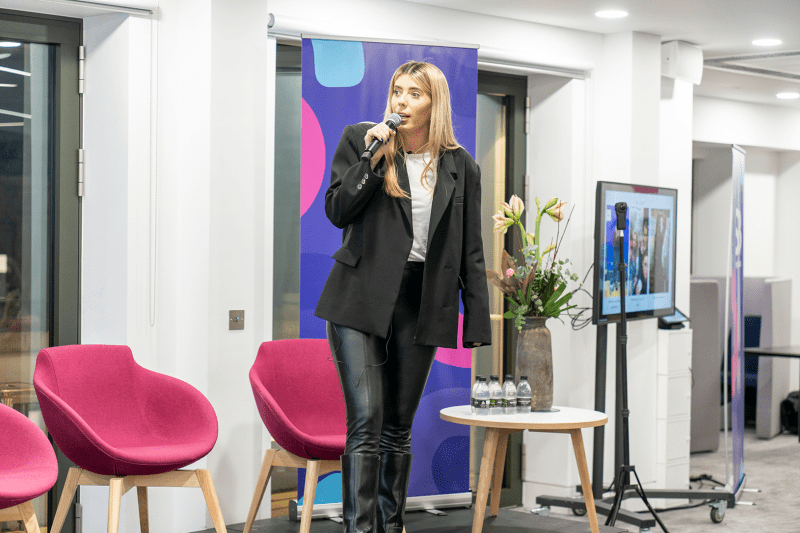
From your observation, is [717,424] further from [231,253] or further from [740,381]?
[231,253]

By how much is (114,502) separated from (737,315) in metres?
3.65

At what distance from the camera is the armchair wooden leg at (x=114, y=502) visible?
3.10 metres

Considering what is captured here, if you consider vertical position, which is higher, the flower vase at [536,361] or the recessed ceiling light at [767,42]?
the recessed ceiling light at [767,42]

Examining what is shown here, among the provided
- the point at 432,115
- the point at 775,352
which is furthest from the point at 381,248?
the point at 775,352

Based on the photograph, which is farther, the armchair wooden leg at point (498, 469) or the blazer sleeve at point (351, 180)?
the armchair wooden leg at point (498, 469)

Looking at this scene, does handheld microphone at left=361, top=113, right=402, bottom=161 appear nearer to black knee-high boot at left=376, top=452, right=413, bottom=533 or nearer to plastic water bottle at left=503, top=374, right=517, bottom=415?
black knee-high boot at left=376, top=452, right=413, bottom=533

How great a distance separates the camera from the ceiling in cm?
→ 468

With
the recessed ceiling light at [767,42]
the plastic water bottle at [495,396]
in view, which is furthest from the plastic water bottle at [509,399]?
the recessed ceiling light at [767,42]

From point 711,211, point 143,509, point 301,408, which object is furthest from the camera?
point 711,211

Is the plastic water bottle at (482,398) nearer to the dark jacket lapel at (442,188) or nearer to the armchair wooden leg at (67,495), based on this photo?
the dark jacket lapel at (442,188)

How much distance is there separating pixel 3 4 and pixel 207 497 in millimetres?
2088

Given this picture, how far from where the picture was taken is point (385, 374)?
2.93 meters

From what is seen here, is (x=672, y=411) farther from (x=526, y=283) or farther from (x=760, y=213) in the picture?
(x=760, y=213)

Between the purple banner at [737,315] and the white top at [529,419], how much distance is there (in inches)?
68.5
